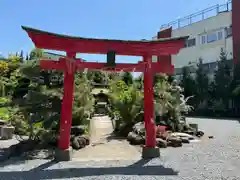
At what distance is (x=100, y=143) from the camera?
34.4ft

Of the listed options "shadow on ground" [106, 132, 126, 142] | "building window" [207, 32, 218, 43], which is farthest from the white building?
"shadow on ground" [106, 132, 126, 142]

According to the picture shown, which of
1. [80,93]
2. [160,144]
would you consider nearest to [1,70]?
[80,93]

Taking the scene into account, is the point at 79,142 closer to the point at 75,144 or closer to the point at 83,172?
the point at 75,144

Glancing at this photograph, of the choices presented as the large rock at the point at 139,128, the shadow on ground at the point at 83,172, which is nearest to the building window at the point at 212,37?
the large rock at the point at 139,128

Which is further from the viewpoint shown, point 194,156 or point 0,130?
point 0,130

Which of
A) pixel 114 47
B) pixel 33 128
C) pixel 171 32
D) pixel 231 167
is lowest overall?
pixel 231 167

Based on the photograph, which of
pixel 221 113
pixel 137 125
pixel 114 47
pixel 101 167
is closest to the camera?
pixel 101 167

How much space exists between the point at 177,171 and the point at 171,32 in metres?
24.0

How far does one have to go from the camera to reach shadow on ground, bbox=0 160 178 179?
247 inches

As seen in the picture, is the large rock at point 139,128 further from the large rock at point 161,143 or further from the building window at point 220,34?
the building window at point 220,34

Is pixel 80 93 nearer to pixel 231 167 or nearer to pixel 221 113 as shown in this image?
pixel 231 167

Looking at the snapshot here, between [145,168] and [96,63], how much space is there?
324 centimetres

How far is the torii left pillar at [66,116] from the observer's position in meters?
7.57

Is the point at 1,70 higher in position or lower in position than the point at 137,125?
higher
